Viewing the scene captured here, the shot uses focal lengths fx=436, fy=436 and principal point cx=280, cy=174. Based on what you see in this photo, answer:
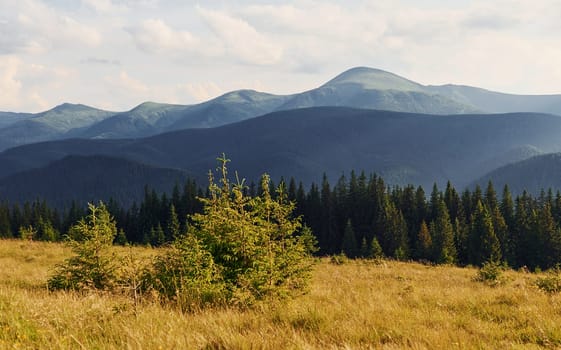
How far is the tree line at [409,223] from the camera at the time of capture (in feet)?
237

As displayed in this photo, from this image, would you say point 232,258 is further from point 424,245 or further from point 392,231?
point 392,231

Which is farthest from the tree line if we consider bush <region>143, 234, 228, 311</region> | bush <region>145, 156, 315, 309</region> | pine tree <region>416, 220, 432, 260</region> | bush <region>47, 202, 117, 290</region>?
bush <region>145, 156, 315, 309</region>

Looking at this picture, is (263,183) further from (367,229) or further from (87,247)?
(367,229)

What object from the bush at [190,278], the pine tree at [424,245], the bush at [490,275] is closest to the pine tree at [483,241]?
the pine tree at [424,245]

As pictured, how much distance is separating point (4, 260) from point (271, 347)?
20175mm

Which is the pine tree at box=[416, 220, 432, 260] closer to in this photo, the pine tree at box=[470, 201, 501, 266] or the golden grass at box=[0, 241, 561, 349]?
the pine tree at box=[470, 201, 501, 266]

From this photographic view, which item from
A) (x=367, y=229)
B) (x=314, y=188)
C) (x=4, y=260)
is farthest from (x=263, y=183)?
(x=314, y=188)

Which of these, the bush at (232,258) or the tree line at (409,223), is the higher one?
the bush at (232,258)

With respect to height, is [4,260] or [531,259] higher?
[4,260]

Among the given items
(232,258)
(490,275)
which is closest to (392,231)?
(490,275)

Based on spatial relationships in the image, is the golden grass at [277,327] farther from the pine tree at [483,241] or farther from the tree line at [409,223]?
the pine tree at [483,241]

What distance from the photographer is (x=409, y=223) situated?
91750 mm

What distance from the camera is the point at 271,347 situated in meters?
5.35

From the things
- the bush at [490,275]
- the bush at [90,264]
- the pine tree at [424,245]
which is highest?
the bush at [90,264]
